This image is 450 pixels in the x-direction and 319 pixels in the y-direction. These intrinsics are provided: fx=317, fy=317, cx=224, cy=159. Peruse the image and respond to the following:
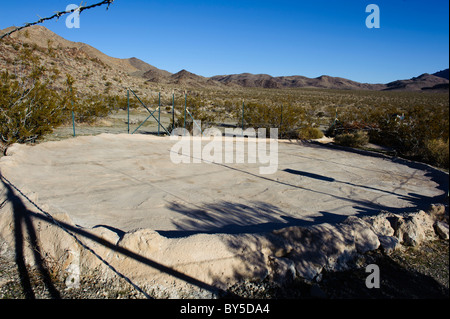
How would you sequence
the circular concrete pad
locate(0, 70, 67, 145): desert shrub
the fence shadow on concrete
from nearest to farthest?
the fence shadow on concrete → the circular concrete pad → locate(0, 70, 67, 145): desert shrub

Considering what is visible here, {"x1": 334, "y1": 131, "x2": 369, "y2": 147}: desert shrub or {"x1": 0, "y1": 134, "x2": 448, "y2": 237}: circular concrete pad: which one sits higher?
{"x1": 334, "y1": 131, "x2": 369, "y2": 147}: desert shrub

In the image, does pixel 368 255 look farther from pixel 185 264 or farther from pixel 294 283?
pixel 185 264

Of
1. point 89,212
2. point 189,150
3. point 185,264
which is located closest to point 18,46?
point 189,150

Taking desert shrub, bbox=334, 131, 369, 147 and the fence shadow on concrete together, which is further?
desert shrub, bbox=334, 131, 369, 147

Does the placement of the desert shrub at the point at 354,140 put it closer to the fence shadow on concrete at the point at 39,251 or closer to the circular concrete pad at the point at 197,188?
the circular concrete pad at the point at 197,188

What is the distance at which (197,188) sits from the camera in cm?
714

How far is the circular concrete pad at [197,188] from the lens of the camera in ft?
17.3

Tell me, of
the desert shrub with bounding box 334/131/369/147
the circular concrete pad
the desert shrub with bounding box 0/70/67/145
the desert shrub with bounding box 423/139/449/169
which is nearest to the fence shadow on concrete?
the circular concrete pad

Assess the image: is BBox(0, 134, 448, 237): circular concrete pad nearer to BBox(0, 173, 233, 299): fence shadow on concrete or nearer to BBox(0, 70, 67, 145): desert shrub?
BBox(0, 173, 233, 299): fence shadow on concrete

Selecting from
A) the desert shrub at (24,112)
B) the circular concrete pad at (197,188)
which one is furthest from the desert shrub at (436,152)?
the desert shrub at (24,112)

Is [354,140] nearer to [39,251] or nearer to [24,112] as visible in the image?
[24,112]

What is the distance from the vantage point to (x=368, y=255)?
4.39 m

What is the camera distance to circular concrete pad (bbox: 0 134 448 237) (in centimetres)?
528

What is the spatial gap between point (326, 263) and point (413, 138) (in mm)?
12151
